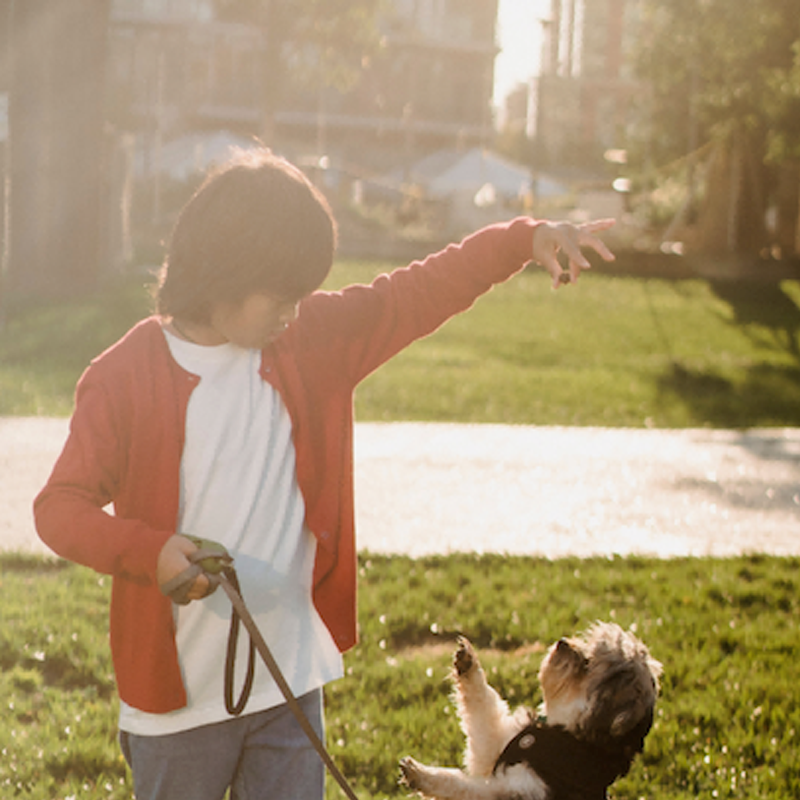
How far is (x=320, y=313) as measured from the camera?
2660 mm

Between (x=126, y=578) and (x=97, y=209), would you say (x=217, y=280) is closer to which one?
(x=126, y=578)

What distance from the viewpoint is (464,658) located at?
3.01m

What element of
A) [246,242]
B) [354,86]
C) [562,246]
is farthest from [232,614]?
[354,86]

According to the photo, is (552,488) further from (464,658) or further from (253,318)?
(253,318)

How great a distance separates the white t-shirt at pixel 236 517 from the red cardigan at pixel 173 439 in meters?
0.04

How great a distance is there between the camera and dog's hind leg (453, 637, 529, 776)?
3.06 meters

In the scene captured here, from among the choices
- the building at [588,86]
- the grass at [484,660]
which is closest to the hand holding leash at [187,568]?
the grass at [484,660]

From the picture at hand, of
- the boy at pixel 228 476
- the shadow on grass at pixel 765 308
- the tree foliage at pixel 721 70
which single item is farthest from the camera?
the tree foliage at pixel 721 70

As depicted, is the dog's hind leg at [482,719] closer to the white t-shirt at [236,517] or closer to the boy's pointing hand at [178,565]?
the white t-shirt at [236,517]

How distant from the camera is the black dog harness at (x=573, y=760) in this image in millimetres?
2652

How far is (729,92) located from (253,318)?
1040 inches

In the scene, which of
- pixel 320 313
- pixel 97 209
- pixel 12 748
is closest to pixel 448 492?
pixel 12 748

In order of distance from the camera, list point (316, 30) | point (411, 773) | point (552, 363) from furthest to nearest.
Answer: point (316, 30) → point (552, 363) → point (411, 773)

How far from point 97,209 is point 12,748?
43.8 feet
